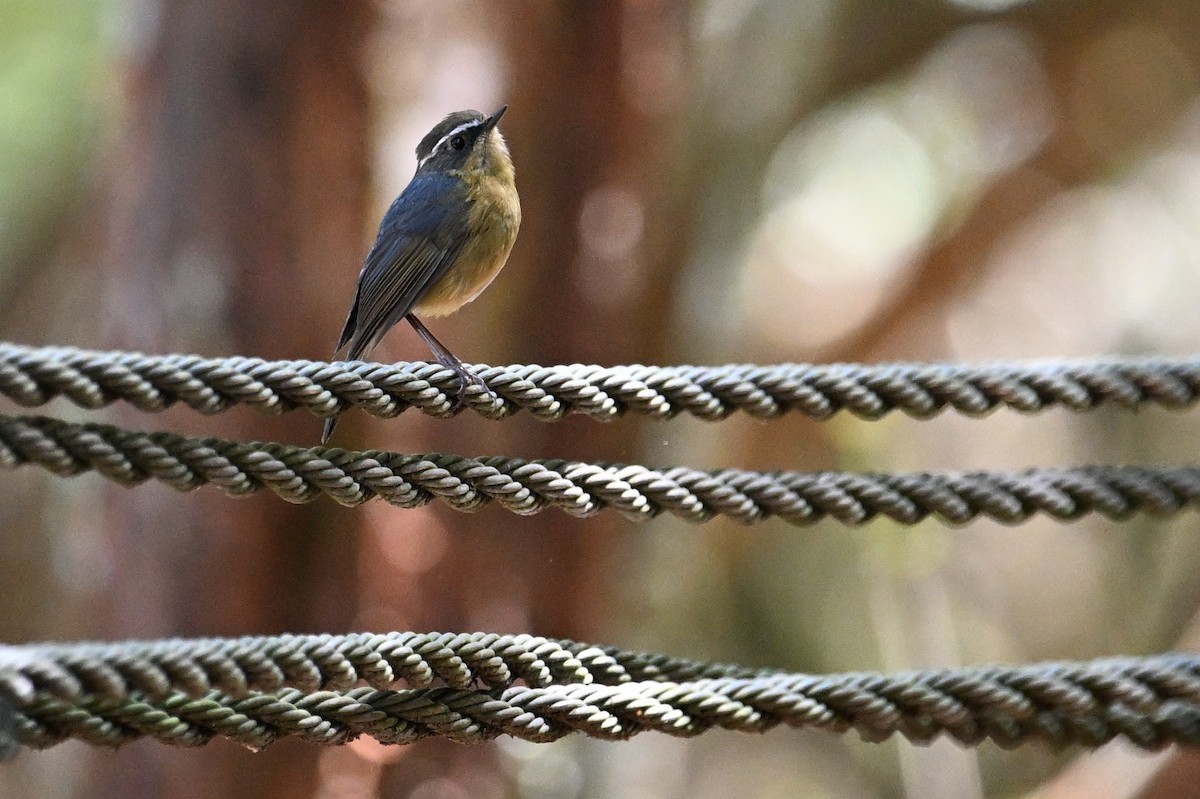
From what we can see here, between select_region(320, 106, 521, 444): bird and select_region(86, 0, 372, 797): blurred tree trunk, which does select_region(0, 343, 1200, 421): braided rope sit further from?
select_region(86, 0, 372, 797): blurred tree trunk

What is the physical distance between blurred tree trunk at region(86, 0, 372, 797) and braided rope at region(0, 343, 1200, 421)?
3.33m

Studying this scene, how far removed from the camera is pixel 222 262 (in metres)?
5.00

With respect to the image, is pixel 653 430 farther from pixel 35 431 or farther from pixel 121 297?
pixel 35 431

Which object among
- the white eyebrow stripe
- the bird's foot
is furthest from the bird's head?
the bird's foot

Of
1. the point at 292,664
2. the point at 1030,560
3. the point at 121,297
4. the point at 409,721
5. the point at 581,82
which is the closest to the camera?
the point at 292,664

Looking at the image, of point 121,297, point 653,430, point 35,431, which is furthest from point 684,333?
point 35,431

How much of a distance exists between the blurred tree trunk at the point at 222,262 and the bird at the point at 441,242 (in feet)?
5.77

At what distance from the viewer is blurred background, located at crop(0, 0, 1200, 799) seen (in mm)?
5012

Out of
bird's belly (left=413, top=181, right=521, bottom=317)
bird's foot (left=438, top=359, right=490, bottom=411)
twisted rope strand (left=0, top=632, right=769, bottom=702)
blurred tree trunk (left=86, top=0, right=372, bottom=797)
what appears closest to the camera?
twisted rope strand (left=0, top=632, right=769, bottom=702)

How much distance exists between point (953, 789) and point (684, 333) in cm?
320

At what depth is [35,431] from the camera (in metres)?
1.50

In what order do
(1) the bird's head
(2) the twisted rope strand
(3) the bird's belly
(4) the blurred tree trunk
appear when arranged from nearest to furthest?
(2) the twisted rope strand < (3) the bird's belly < (1) the bird's head < (4) the blurred tree trunk

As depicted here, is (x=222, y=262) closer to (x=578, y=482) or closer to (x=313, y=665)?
(x=578, y=482)

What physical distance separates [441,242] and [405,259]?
0.11m
